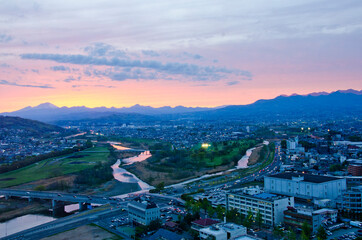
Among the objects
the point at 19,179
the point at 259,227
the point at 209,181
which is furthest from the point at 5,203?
the point at 259,227

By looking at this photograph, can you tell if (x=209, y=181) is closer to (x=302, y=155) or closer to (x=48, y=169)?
(x=302, y=155)

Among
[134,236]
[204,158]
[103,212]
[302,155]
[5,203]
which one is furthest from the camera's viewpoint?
[204,158]

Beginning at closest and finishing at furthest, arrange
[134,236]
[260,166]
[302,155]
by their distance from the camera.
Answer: [134,236] < [260,166] < [302,155]

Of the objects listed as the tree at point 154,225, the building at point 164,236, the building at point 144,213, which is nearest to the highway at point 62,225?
the building at point 144,213

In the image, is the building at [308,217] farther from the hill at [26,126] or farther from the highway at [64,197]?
the hill at [26,126]

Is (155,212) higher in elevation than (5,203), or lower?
higher

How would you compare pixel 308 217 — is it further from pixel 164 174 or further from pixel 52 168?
pixel 52 168
